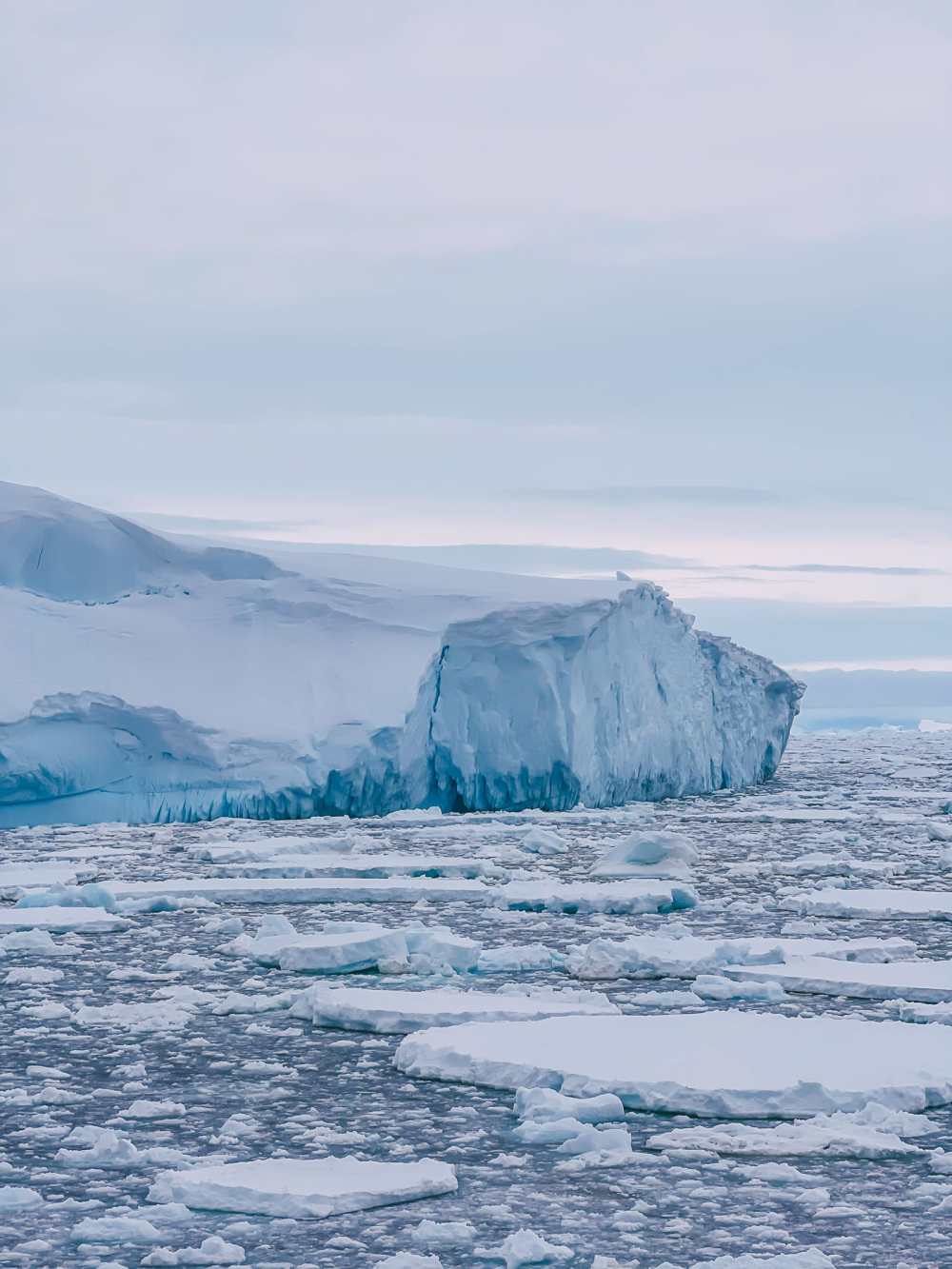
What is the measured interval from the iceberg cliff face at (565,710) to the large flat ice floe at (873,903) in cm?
617

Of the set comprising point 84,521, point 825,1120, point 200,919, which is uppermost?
point 84,521

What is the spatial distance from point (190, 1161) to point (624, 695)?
44.6 feet

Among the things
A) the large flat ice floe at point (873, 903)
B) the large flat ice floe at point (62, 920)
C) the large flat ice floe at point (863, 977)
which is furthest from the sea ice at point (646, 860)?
the large flat ice floe at point (62, 920)

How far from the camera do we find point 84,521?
14.5m

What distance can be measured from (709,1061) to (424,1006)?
3.87ft

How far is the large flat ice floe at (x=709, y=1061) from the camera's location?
3879 mm

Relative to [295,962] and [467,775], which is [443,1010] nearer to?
[295,962]

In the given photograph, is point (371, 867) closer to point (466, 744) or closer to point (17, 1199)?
point (466, 744)

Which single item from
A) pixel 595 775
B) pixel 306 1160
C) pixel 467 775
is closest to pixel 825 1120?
pixel 306 1160

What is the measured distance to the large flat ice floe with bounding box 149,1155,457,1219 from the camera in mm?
3119

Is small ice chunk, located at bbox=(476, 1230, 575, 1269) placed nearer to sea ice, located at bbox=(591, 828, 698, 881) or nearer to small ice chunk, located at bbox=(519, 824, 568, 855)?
sea ice, located at bbox=(591, 828, 698, 881)

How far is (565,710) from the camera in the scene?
1527 cm

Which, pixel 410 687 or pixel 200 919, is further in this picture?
pixel 410 687

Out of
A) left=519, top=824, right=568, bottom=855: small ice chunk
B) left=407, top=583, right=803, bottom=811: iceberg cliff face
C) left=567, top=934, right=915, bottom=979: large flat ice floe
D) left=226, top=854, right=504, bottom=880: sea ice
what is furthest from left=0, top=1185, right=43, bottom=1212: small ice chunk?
left=407, top=583, right=803, bottom=811: iceberg cliff face
